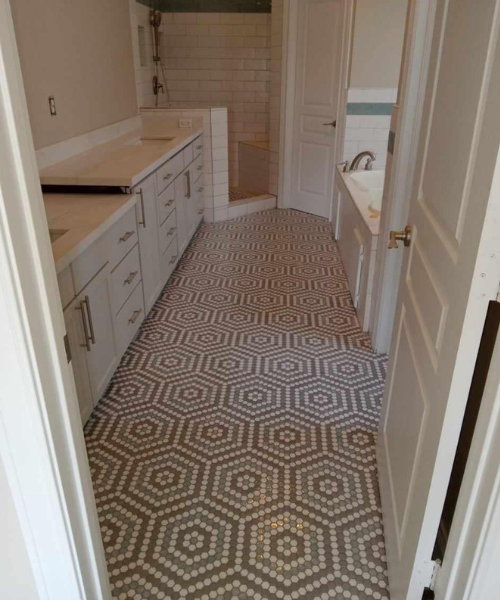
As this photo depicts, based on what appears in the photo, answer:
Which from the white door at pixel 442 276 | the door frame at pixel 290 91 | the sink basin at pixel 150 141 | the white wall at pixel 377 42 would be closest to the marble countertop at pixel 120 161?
the sink basin at pixel 150 141

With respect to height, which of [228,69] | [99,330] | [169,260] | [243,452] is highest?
[228,69]

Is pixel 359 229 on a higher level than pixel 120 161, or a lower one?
lower

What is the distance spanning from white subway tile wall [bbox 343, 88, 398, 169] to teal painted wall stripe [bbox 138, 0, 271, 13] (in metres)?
2.29

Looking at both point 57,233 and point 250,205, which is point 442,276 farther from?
point 250,205

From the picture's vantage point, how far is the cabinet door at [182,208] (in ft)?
12.1

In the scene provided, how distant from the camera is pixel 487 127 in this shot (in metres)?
0.84

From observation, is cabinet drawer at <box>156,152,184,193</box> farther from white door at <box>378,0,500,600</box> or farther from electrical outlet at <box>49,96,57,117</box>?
white door at <box>378,0,500,600</box>

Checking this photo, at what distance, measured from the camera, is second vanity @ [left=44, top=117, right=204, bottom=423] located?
190 centimetres

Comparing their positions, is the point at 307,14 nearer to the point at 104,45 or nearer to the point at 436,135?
the point at 104,45

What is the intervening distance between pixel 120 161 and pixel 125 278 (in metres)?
0.94

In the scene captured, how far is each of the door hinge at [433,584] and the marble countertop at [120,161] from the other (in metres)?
2.14

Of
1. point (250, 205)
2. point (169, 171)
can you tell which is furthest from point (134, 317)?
point (250, 205)

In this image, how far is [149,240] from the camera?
2916 millimetres

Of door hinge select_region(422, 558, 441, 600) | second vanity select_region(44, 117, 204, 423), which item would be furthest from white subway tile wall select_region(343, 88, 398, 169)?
door hinge select_region(422, 558, 441, 600)
